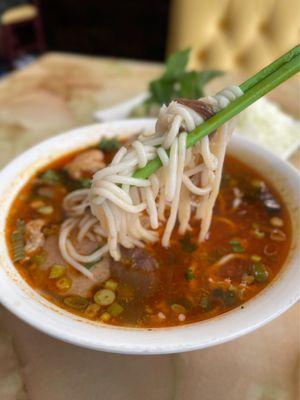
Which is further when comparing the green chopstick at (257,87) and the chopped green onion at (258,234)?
the chopped green onion at (258,234)

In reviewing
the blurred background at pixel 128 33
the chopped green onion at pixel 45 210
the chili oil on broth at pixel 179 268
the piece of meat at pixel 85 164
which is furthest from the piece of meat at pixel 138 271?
the blurred background at pixel 128 33

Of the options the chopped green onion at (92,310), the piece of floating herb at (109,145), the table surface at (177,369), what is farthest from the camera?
the piece of floating herb at (109,145)

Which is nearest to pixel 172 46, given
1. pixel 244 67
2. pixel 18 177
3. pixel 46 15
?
pixel 244 67

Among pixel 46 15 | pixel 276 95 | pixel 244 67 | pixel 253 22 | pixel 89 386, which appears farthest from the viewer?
pixel 46 15

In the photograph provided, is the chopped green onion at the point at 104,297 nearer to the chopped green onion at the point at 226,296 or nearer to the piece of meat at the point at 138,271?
the piece of meat at the point at 138,271

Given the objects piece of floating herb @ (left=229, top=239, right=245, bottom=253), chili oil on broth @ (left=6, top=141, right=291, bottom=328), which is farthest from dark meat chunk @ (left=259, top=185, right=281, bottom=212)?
piece of floating herb @ (left=229, top=239, right=245, bottom=253)

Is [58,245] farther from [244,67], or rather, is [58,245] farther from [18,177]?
[244,67]

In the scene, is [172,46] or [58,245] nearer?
[58,245]
